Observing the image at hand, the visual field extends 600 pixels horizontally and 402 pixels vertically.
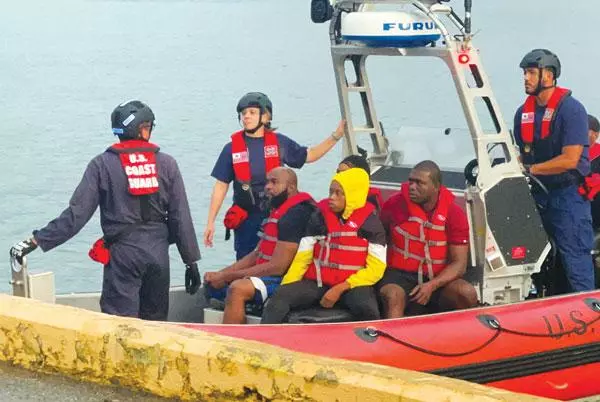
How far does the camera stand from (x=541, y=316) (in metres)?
5.84

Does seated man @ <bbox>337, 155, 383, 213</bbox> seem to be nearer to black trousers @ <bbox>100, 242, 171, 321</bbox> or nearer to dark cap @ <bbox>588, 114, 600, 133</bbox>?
black trousers @ <bbox>100, 242, 171, 321</bbox>

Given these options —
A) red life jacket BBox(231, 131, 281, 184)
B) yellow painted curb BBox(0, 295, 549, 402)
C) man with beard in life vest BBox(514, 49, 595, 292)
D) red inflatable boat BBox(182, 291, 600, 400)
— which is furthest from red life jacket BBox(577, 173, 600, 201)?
yellow painted curb BBox(0, 295, 549, 402)

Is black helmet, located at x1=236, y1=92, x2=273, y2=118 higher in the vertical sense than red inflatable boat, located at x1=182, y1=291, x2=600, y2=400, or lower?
higher

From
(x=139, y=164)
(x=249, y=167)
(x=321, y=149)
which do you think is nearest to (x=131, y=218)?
(x=139, y=164)

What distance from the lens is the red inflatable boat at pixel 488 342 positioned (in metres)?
5.36

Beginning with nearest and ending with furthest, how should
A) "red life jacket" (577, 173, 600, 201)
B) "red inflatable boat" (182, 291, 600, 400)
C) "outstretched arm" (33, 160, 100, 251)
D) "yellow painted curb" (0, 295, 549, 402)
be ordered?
"yellow painted curb" (0, 295, 549, 402) < "red inflatable boat" (182, 291, 600, 400) < "outstretched arm" (33, 160, 100, 251) < "red life jacket" (577, 173, 600, 201)

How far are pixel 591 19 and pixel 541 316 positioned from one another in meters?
34.5

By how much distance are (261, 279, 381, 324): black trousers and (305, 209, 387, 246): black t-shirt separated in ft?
0.70

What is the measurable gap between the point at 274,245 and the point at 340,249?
428 mm

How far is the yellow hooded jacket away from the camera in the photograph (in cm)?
559

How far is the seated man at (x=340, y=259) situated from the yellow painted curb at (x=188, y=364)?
3.14ft

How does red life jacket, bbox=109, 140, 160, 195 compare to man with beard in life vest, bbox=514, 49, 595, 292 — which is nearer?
red life jacket, bbox=109, 140, 160, 195

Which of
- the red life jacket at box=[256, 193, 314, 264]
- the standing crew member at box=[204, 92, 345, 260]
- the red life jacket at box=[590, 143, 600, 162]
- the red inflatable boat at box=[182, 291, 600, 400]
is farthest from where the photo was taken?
the red life jacket at box=[590, 143, 600, 162]

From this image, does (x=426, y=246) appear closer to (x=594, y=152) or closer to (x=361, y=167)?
(x=361, y=167)
